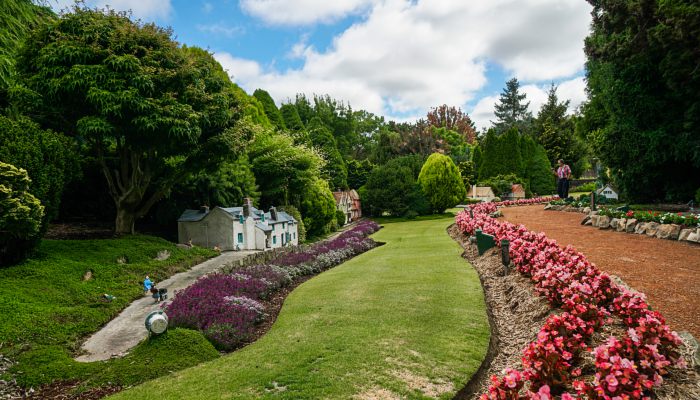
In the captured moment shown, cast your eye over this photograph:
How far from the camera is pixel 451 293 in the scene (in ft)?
36.3

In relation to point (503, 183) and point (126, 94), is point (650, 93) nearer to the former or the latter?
point (126, 94)

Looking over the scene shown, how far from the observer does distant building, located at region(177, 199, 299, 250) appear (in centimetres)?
2423

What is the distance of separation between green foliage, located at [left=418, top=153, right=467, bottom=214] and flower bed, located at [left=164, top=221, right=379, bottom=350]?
32638mm

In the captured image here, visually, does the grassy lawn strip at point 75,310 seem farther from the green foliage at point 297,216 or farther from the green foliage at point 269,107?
the green foliage at point 269,107

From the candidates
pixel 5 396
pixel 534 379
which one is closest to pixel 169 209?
pixel 5 396

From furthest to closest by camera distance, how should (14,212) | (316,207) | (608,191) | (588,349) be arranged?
(608,191)
(316,207)
(14,212)
(588,349)

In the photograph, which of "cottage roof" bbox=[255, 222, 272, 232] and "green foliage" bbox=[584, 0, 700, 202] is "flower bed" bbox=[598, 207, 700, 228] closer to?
"green foliage" bbox=[584, 0, 700, 202]

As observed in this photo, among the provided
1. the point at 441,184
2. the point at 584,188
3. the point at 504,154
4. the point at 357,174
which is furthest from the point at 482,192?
the point at 357,174

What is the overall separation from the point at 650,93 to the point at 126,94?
88.3ft

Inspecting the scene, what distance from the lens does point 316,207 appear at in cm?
3706

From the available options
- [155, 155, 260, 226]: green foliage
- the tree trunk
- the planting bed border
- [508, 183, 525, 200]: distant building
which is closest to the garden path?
the planting bed border

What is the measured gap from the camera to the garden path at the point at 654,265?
23.5 ft

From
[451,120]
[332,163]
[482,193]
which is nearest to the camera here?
[332,163]

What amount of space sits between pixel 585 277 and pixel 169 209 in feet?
80.3
